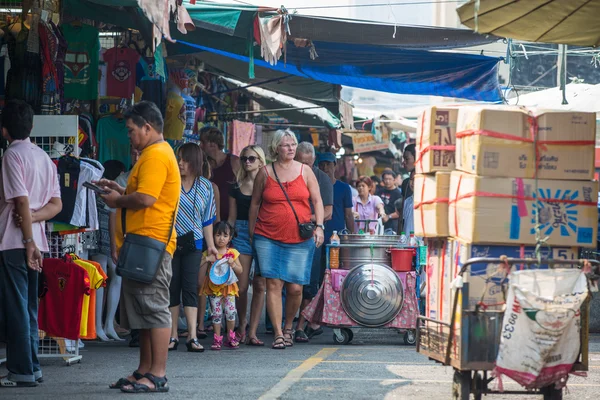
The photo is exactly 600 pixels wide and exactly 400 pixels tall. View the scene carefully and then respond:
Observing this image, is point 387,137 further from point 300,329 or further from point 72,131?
point 72,131

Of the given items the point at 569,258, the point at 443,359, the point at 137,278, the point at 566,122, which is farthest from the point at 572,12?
the point at 137,278

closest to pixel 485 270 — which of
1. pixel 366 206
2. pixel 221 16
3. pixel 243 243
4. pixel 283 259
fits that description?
pixel 283 259

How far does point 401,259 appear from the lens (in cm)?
1077

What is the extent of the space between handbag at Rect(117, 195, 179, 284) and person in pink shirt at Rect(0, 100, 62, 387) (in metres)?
0.74

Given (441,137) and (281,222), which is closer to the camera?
(441,137)

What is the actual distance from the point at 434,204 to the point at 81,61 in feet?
18.0

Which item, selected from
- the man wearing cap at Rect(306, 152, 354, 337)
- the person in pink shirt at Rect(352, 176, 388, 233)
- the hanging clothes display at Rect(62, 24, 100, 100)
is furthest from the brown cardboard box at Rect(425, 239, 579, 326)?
the person in pink shirt at Rect(352, 176, 388, 233)

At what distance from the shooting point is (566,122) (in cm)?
625

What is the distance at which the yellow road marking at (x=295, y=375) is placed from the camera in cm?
720

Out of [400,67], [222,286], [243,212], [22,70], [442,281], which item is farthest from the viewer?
[400,67]

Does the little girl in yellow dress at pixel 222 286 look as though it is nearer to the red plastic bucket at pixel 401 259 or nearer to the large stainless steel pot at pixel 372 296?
the large stainless steel pot at pixel 372 296

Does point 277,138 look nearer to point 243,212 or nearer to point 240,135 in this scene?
point 243,212

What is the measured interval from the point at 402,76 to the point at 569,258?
770 centimetres

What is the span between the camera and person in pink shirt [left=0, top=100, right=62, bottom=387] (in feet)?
24.3
